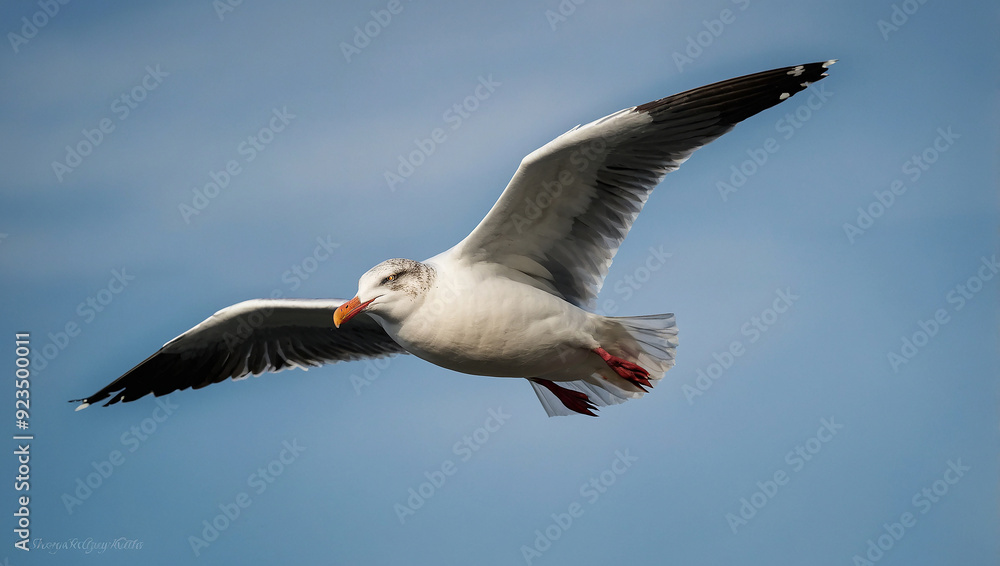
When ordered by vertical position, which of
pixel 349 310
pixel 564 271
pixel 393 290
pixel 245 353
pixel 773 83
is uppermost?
pixel 773 83

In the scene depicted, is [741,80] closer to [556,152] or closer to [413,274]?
[556,152]

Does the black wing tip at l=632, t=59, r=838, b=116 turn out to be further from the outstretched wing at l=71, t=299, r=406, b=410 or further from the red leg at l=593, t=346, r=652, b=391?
the outstretched wing at l=71, t=299, r=406, b=410

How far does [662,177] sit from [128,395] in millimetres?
5167

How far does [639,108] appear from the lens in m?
7.11

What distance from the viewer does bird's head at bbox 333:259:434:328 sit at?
7262 mm

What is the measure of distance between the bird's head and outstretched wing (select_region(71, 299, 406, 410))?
→ 209 cm

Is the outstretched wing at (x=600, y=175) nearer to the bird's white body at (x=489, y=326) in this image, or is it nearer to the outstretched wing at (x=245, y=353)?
the bird's white body at (x=489, y=326)

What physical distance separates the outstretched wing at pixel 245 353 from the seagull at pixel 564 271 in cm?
86

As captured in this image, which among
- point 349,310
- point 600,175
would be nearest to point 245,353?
point 349,310

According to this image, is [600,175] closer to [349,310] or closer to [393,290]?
[393,290]

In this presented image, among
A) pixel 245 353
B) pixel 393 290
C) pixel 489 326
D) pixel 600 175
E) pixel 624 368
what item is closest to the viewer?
pixel 393 290

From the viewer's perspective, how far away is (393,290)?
23.8 feet

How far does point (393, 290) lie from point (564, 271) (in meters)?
1.45

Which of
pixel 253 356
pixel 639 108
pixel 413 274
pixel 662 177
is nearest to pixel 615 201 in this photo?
pixel 662 177
